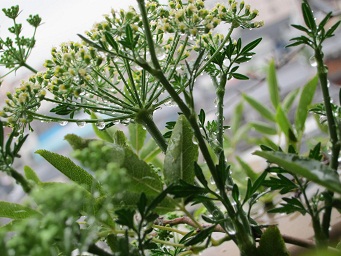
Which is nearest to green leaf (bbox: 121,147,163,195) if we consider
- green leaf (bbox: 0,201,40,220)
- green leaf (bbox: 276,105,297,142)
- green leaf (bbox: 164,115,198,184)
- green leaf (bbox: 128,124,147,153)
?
green leaf (bbox: 164,115,198,184)

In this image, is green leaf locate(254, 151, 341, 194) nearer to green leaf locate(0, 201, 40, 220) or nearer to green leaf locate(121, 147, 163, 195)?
green leaf locate(121, 147, 163, 195)

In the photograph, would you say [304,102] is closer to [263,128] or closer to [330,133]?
[263,128]

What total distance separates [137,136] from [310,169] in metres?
0.33

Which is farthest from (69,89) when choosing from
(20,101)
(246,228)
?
(246,228)

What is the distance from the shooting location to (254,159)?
3.94 feet

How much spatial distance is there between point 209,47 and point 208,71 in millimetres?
30

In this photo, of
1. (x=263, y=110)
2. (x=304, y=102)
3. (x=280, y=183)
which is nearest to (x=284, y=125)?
(x=304, y=102)

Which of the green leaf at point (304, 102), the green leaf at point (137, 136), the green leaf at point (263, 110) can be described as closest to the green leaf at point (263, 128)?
the green leaf at point (263, 110)

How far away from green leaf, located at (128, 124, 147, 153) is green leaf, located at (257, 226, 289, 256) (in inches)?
10.3

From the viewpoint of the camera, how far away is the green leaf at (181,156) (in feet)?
1.15

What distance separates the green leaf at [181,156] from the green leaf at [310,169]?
0.06 m

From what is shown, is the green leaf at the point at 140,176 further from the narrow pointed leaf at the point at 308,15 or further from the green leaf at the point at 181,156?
the narrow pointed leaf at the point at 308,15

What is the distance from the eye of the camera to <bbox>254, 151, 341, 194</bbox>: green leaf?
29 cm

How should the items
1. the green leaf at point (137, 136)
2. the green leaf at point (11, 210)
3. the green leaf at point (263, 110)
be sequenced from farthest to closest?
the green leaf at point (263, 110) → the green leaf at point (137, 136) → the green leaf at point (11, 210)
